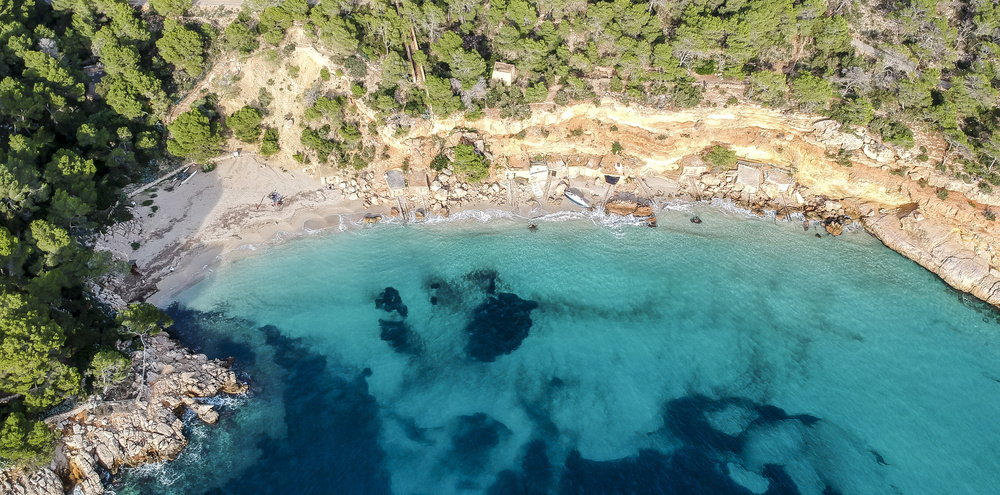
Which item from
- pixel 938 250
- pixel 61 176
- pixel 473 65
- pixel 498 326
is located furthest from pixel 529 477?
pixel 61 176

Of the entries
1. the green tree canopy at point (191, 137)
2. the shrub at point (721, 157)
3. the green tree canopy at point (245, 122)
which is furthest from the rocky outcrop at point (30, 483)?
the shrub at point (721, 157)

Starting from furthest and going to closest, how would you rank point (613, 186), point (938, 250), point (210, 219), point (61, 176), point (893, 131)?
1. point (613, 186)
2. point (893, 131)
3. point (210, 219)
4. point (938, 250)
5. point (61, 176)

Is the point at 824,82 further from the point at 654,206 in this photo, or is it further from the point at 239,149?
the point at 239,149

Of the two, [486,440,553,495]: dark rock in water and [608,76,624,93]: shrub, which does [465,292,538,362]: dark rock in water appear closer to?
[486,440,553,495]: dark rock in water

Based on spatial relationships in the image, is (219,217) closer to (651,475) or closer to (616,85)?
(616,85)

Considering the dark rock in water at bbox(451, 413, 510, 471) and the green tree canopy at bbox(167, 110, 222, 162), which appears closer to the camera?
the dark rock in water at bbox(451, 413, 510, 471)

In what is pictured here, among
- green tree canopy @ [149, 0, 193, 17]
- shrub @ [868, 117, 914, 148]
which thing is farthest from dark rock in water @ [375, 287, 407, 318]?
shrub @ [868, 117, 914, 148]
